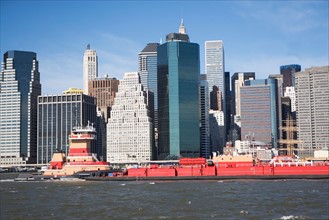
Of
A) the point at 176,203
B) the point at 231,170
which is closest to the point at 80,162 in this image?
the point at 231,170

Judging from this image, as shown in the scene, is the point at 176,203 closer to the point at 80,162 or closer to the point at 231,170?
the point at 231,170

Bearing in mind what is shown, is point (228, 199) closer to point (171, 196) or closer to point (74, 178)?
point (171, 196)

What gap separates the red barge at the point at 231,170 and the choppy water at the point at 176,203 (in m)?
16.4

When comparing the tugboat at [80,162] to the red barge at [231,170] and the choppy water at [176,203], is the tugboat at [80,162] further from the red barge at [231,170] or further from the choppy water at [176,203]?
the choppy water at [176,203]

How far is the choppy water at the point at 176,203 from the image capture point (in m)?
49.9

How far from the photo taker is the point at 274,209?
52.2 m

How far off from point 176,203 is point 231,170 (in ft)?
128

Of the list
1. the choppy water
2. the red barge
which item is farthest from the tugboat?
the choppy water

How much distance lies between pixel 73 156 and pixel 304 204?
59.1m

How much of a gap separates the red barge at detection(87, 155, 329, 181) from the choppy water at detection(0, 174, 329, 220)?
53.9 feet

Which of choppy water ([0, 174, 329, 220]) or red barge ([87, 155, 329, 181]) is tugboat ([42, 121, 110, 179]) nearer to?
red barge ([87, 155, 329, 181])

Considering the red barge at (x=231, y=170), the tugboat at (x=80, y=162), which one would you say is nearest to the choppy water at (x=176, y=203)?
the red barge at (x=231, y=170)

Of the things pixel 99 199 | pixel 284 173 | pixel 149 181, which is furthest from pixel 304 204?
pixel 149 181

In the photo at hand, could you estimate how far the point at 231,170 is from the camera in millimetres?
96062
